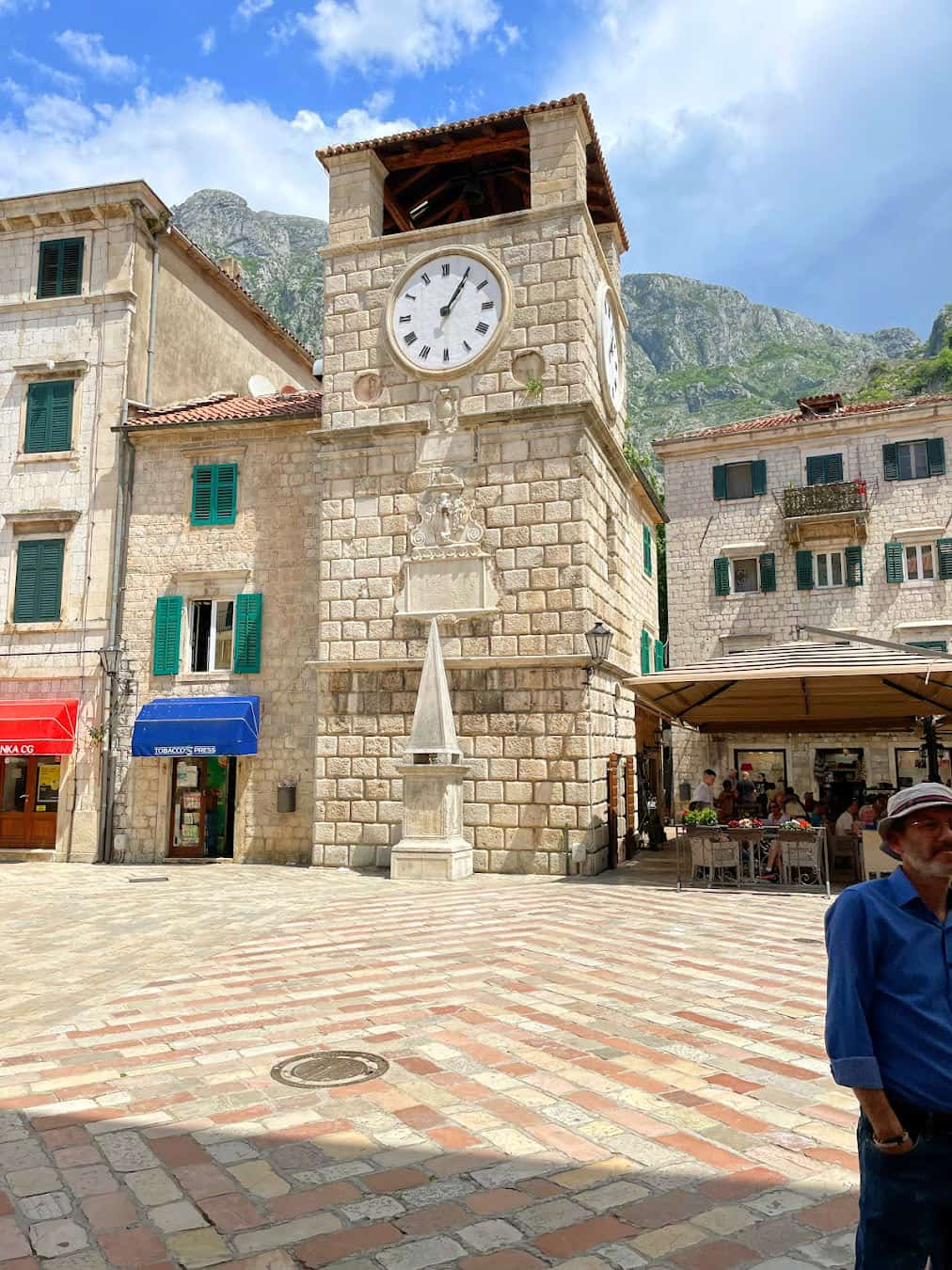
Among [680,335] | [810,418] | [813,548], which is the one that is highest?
[680,335]

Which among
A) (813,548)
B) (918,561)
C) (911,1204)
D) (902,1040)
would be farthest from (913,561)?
(911,1204)

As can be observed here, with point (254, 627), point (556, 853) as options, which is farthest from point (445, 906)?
point (254, 627)

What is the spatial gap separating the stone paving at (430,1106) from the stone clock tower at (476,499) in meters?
5.79

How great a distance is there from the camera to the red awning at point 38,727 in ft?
55.9

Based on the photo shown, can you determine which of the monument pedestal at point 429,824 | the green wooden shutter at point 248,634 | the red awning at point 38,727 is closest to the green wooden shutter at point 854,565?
the monument pedestal at point 429,824

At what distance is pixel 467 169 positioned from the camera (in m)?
18.2

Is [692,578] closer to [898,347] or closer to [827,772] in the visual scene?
[827,772]

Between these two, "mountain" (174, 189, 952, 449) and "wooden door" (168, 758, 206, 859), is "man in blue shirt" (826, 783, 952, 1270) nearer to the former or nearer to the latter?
"wooden door" (168, 758, 206, 859)

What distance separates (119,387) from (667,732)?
55.1 ft

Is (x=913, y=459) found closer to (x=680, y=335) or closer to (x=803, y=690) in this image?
(x=803, y=690)

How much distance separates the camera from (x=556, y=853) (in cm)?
1393

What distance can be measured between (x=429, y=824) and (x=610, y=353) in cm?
959

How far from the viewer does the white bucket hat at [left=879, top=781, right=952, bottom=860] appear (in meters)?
2.44

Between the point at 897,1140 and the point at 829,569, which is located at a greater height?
the point at 829,569
